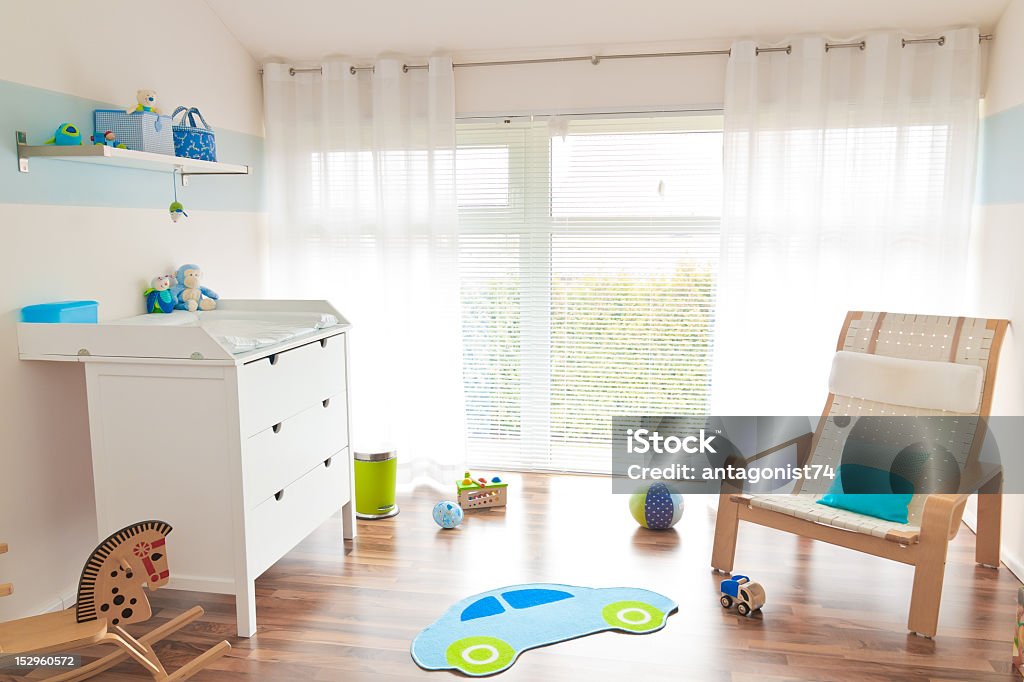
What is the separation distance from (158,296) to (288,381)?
29.4 inches

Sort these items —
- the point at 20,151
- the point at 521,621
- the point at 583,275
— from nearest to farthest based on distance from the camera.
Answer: the point at 20,151
the point at 521,621
the point at 583,275

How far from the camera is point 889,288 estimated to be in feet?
11.2

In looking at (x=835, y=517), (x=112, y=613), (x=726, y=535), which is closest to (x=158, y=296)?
(x=112, y=613)

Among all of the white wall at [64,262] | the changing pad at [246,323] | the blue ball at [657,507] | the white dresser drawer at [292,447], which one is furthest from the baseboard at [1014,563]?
the white wall at [64,262]

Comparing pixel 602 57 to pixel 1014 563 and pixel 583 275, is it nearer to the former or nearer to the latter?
pixel 583 275

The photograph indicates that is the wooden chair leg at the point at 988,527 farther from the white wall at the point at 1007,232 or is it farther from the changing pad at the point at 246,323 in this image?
the changing pad at the point at 246,323

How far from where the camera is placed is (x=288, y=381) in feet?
8.80

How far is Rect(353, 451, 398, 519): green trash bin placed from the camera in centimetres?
343

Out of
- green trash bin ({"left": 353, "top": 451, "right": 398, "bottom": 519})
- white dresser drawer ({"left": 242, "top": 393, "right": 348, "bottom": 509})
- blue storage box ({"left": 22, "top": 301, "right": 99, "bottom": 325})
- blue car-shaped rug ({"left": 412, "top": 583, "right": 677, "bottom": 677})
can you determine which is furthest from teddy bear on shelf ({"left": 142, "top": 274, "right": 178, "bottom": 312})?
blue car-shaped rug ({"left": 412, "top": 583, "right": 677, "bottom": 677})

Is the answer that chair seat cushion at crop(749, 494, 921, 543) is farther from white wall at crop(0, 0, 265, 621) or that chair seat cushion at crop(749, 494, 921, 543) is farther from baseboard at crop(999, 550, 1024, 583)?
white wall at crop(0, 0, 265, 621)

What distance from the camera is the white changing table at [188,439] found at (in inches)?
93.0

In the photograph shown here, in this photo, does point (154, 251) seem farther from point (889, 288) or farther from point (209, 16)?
point (889, 288)

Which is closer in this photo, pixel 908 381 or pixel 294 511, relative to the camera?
pixel 294 511

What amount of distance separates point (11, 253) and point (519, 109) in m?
2.21
